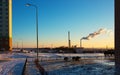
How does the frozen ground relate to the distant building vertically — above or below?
below

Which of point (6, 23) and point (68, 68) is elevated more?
point (6, 23)

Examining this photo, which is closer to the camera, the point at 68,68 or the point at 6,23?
the point at 68,68

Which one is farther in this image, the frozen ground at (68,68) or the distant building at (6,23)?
the distant building at (6,23)

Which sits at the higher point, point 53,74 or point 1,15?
point 1,15

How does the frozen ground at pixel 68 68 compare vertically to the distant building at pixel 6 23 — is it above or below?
below

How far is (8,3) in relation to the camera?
12631cm

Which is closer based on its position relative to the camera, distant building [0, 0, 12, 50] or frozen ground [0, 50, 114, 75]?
frozen ground [0, 50, 114, 75]
